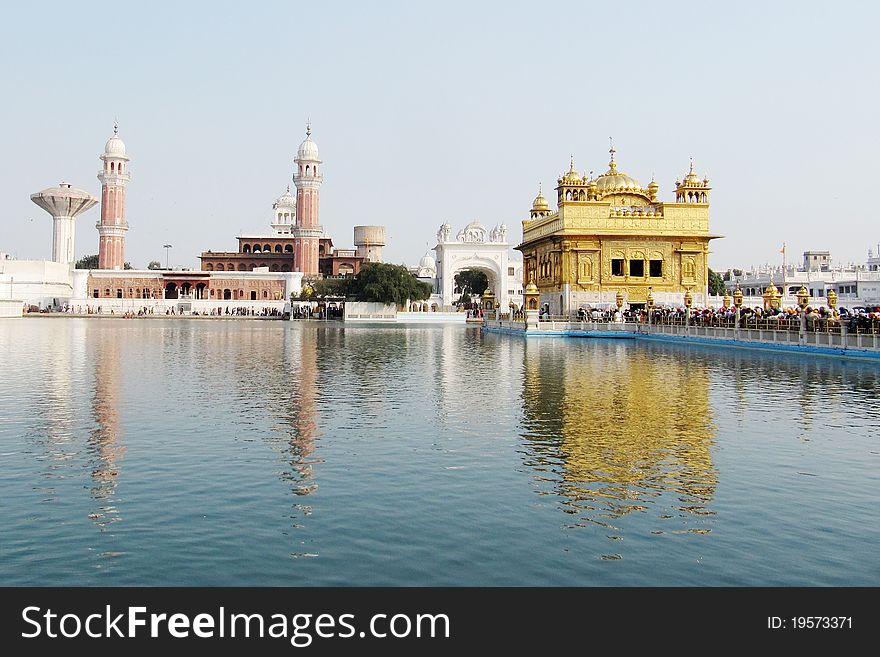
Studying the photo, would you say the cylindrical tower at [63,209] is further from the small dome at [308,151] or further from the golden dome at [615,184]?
the golden dome at [615,184]

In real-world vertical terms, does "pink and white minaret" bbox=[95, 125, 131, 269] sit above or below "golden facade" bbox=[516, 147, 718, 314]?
above

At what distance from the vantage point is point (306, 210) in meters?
93.4

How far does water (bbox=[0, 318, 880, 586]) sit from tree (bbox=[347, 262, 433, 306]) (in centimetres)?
5641

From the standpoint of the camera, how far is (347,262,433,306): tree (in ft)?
242

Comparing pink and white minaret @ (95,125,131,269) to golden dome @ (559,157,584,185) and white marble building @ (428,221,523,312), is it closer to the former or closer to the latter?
white marble building @ (428,221,523,312)

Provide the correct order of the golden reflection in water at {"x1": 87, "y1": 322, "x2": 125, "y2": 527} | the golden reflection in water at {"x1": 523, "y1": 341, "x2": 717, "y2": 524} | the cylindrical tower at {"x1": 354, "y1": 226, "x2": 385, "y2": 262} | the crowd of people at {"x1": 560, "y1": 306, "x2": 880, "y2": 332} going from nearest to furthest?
the golden reflection in water at {"x1": 87, "y1": 322, "x2": 125, "y2": 527}, the golden reflection in water at {"x1": 523, "y1": 341, "x2": 717, "y2": 524}, the crowd of people at {"x1": 560, "y1": 306, "x2": 880, "y2": 332}, the cylindrical tower at {"x1": 354, "y1": 226, "x2": 385, "y2": 262}

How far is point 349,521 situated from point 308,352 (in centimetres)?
2129

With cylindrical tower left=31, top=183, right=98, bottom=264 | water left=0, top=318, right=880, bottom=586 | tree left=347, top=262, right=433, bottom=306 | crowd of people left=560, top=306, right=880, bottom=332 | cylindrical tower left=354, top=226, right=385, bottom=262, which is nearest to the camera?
water left=0, top=318, right=880, bottom=586

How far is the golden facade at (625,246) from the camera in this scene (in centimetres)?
4912

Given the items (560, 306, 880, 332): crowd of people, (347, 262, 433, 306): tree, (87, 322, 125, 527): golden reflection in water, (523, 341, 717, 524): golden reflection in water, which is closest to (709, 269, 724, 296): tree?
(347, 262, 433, 306): tree

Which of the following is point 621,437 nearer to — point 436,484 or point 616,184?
point 436,484

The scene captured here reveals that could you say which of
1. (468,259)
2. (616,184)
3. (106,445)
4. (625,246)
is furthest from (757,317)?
(468,259)

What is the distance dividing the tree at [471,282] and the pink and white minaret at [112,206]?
40.1 metres

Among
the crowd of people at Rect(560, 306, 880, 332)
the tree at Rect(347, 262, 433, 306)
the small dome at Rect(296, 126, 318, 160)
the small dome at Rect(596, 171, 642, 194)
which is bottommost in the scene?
the crowd of people at Rect(560, 306, 880, 332)
